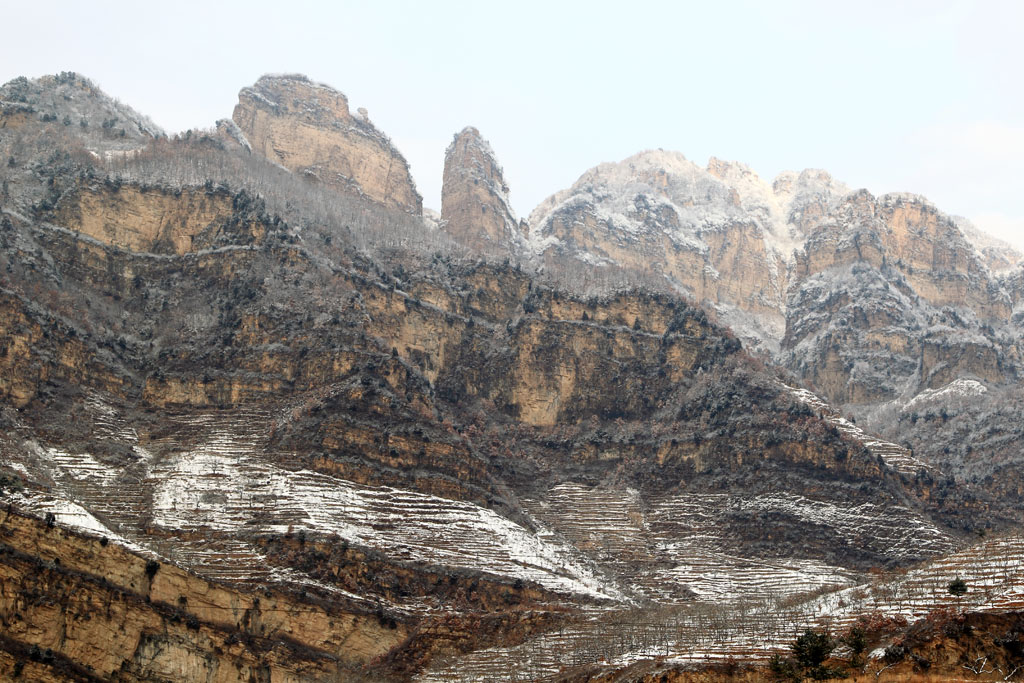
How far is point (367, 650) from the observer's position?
256 feet

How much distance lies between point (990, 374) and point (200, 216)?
294ft

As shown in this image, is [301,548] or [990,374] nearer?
[301,548]

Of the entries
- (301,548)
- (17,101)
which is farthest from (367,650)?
(17,101)

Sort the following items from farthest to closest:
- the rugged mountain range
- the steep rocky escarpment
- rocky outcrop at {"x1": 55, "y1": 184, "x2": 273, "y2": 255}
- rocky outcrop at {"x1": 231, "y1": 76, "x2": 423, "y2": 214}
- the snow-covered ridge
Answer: rocky outcrop at {"x1": 231, "y1": 76, "x2": 423, "y2": 214}, the snow-covered ridge, rocky outcrop at {"x1": 55, "y1": 184, "x2": 273, "y2": 255}, the rugged mountain range, the steep rocky escarpment

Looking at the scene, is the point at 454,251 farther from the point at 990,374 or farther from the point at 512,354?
the point at 990,374

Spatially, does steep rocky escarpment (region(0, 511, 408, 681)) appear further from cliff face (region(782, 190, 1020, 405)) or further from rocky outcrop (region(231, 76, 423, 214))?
cliff face (region(782, 190, 1020, 405))

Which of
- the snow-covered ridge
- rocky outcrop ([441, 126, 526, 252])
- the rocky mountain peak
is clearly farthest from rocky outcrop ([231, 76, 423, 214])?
the snow-covered ridge

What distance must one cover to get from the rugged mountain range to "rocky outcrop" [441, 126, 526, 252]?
49.5ft

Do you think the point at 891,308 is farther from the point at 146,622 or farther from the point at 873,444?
the point at 146,622

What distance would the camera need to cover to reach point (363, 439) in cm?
9538

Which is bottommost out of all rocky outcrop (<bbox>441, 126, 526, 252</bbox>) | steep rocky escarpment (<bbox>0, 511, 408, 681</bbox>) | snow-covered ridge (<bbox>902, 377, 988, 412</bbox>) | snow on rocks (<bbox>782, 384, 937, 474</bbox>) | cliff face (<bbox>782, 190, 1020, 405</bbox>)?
steep rocky escarpment (<bbox>0, 511, 408, 681</bbox>)

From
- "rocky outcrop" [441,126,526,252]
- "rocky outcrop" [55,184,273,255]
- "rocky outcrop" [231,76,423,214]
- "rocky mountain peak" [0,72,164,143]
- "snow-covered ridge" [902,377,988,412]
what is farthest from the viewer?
"rocky outcrop" [441,126,526,252]

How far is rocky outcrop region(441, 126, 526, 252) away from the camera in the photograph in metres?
168

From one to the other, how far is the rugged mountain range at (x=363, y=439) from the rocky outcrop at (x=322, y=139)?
12.0 m
